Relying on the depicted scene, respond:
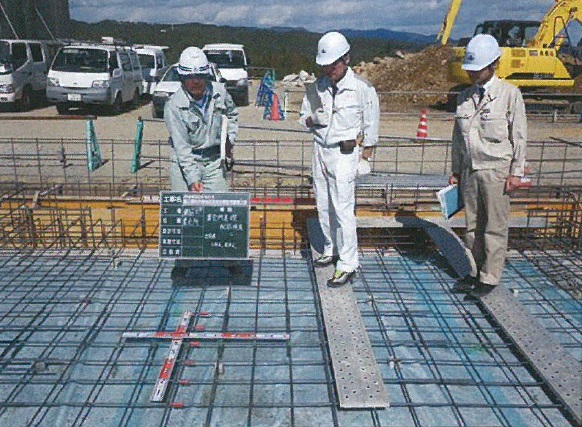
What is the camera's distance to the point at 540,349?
3.22m

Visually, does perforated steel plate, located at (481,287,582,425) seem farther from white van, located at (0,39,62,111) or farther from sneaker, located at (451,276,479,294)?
white van, located at (0,39,62,111)

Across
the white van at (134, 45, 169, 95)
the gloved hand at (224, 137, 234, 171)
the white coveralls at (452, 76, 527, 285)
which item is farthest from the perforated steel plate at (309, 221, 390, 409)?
the white van at (134, 45, 169, 95)

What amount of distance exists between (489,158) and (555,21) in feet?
51.1

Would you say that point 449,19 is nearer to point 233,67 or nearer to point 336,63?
point 233,67

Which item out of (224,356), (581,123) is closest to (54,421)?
(224,356)

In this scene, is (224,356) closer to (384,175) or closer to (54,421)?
(54,421)

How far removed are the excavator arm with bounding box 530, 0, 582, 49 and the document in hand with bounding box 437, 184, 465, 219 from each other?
15.0m

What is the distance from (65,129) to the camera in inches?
493

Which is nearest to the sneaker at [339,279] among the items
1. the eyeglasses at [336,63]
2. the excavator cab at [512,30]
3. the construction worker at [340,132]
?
the construction worker at [340,132]

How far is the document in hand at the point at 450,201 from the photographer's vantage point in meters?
3.93

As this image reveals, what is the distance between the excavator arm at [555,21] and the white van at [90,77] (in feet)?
38.4

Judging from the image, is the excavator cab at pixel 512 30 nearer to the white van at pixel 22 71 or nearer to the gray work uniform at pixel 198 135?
the white van at pixel 22 71

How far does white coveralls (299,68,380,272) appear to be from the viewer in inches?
145

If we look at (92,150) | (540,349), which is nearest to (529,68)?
(92,150)
